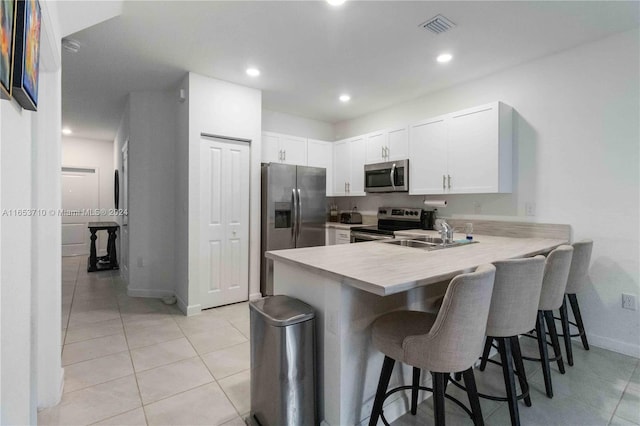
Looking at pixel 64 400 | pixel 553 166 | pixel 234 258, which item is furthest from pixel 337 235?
pixel 64 400

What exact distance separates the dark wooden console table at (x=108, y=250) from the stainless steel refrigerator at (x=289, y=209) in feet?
12.2

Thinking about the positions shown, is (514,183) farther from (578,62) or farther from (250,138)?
(250,138)

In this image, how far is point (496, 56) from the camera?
2975 millimetres

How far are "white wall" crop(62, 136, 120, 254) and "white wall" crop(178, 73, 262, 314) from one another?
5.02m

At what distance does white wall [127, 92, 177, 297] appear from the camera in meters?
4.08

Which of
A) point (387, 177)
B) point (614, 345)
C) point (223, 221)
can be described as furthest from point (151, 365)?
point (614, 345)

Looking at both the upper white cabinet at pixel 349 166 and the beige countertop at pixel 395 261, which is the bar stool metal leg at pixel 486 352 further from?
the upper white cabinet at pixel 349 166

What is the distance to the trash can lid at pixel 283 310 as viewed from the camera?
1.53m

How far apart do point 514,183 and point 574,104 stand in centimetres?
85

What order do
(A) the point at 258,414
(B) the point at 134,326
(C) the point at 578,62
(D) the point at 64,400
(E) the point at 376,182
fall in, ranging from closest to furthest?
(A) the point at 258,414 < (D) the point at 64,400 < (C) the point at 578,62 < (B) the point at 134,326 < (E) the point at 376,182

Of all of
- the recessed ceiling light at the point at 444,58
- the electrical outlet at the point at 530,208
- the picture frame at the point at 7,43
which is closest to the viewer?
the picture frame at the point at 7,43

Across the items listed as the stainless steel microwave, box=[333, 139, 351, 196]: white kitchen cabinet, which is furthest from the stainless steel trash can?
box=[333, 139, 351, 196]: white kitchen cabinet

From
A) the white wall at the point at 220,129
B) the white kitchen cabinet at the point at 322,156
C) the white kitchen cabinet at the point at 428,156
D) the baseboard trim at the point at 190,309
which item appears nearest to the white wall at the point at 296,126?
the white kitchen cabinet at the point at 322,156

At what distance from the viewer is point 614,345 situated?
2.62 meters
